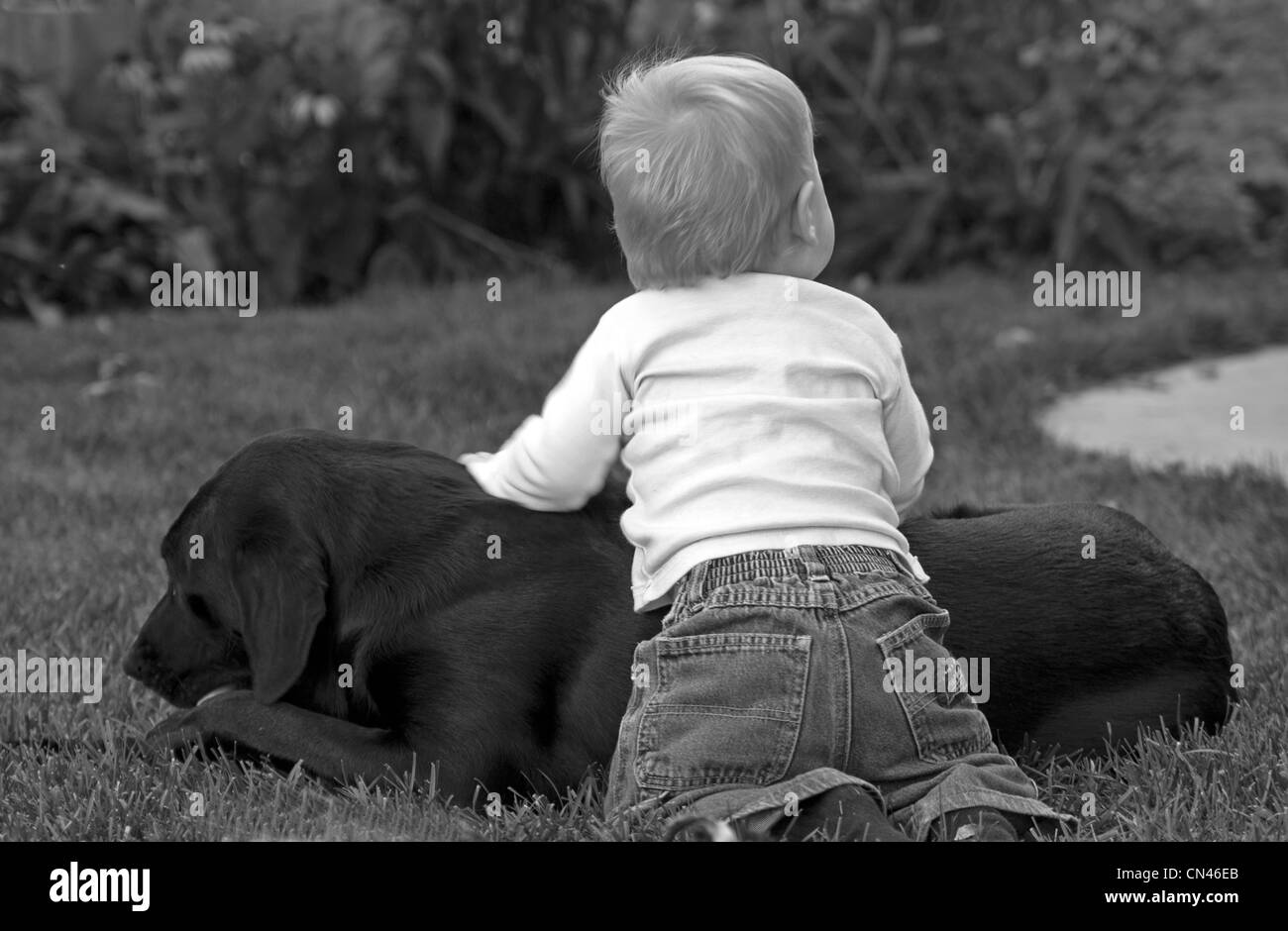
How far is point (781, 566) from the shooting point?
101 inches

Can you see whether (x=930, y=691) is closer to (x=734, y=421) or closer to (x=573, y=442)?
(x=734, y=421)

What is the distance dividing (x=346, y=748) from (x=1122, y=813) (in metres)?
1.40

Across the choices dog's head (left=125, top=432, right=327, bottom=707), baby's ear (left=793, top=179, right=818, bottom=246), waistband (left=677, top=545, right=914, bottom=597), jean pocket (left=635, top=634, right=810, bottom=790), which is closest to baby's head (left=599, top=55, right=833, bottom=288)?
baby's ear (left=793, top=179, right=818, bottom=246)

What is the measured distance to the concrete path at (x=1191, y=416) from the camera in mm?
5613

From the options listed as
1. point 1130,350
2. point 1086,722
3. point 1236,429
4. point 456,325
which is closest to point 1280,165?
point 1130,350

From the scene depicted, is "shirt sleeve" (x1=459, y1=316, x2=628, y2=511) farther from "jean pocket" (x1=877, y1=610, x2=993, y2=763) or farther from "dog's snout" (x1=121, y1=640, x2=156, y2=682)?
"dog's snout" (x1=121, y1=640, x2=156, y2=682)

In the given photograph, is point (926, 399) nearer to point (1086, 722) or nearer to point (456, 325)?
point (456, 325)

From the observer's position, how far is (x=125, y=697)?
3.38 metres

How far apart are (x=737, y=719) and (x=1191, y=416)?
4.30 meters

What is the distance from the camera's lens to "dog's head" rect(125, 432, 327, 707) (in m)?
2.79

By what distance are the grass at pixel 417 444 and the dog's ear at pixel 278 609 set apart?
0.21 metres

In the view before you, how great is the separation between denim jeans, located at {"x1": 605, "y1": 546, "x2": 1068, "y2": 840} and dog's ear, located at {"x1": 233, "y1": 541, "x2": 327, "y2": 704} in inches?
25.3

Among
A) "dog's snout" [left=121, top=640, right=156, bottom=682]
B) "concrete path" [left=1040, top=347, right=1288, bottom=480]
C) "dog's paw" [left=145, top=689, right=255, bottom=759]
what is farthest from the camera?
"concrete path" [left=1040, top=347, right=1288, bottom=480]

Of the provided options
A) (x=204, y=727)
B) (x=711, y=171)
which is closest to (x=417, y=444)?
(x=204, y=727)
